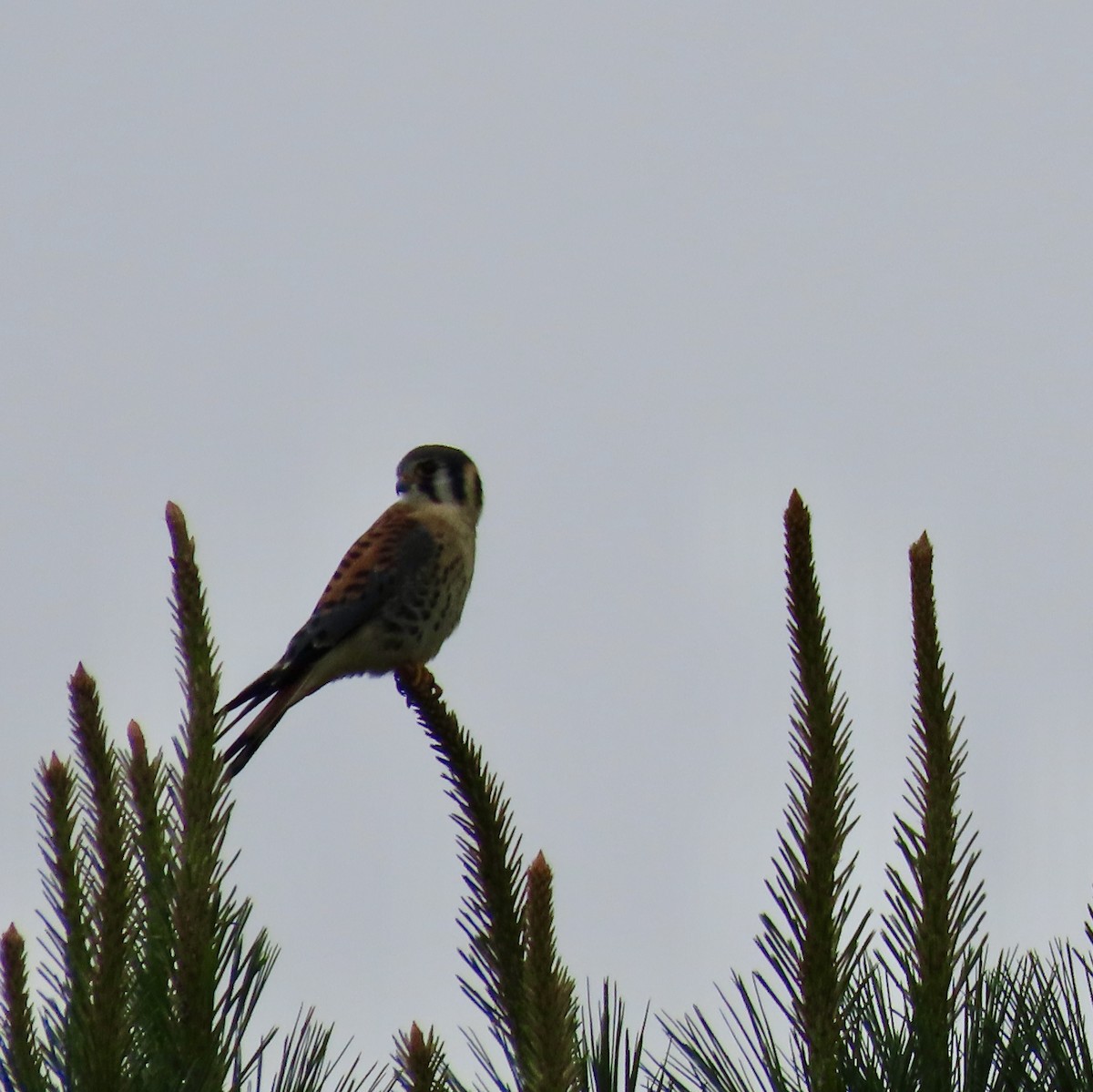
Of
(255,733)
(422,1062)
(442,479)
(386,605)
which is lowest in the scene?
(422,1062)

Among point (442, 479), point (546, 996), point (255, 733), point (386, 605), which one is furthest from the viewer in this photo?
point (442, 479)

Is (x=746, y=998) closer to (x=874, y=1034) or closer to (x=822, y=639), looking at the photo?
(x=874, y=1034)

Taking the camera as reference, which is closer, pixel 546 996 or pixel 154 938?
pixel 546 996

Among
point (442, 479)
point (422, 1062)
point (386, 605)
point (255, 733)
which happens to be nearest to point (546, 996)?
point (422, 1062)

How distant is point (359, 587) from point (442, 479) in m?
0.91

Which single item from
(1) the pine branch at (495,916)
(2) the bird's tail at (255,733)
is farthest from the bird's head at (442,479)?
(1) the pine branch at (495,916)

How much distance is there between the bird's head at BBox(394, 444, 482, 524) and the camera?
652 cm

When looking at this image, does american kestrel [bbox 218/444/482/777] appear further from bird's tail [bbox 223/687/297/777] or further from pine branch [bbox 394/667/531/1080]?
pine branch [bbox 394/667/531/1080]

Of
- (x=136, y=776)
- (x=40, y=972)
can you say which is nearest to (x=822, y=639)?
(x=136, y=776)

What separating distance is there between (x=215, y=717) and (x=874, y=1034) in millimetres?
825

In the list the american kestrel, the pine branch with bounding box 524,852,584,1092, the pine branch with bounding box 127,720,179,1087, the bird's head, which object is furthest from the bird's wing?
the pine branch with bounding box 524,852,584,1092

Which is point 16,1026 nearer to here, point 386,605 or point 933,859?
point 933,859

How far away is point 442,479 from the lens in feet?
21.5

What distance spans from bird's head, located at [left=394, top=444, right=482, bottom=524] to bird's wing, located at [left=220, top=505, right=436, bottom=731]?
11.4 inches
